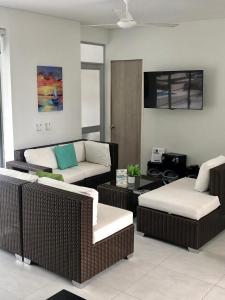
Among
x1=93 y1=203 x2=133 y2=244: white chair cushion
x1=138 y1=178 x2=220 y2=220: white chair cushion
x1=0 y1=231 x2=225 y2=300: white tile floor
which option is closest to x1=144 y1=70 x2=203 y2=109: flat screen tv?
x1=138 y1=178 x2=220 y2=220: white chair cushion

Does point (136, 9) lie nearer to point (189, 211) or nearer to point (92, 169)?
point (92, 169)

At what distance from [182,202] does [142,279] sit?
1.01m

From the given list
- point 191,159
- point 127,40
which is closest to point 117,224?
point 191,159

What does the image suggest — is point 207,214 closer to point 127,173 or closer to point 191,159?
point 127,173

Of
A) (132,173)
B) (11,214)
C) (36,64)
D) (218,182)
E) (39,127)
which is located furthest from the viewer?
(39,127)

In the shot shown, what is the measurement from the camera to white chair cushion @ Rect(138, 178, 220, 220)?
13.1 feet

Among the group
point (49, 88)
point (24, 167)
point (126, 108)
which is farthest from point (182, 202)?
point (126, 108)

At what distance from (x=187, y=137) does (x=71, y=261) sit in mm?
3814

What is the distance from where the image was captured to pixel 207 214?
4117 mm

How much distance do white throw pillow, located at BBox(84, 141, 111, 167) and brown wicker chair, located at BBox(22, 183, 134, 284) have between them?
242cm

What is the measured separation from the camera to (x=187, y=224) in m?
4.00

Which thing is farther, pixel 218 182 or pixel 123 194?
pixel 123 194

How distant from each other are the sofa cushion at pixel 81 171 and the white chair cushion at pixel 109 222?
143cm

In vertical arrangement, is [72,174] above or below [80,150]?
below
